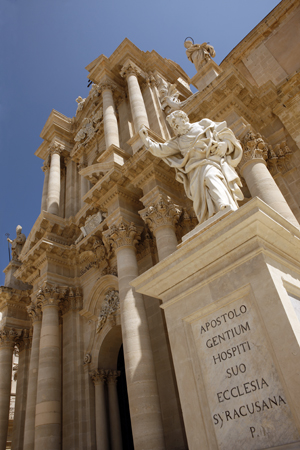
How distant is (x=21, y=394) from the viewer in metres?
15.8

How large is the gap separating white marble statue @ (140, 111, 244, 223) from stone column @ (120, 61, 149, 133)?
7975mm

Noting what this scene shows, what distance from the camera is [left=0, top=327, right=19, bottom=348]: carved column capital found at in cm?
1636

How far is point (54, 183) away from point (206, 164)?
1482 cm

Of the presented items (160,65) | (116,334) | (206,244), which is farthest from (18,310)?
(206,244)

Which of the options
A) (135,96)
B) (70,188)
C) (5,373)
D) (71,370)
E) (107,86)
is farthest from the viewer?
(70,188)

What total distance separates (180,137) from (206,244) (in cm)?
274

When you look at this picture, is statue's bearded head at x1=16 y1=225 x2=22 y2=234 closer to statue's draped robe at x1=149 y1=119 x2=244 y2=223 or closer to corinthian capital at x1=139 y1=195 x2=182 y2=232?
corinthian capital at x1=139 y1=195 x2=182 y2=232

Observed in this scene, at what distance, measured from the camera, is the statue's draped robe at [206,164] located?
5247mm

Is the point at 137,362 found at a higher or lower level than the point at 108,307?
lower

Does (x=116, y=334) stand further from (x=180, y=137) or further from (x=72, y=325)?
(x=180, y=137)

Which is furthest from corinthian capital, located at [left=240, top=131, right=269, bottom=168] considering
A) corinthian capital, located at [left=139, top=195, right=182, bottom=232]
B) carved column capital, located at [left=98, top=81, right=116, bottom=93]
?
carved column capital, located at [left=98, top=81, right=116, bottom=93]

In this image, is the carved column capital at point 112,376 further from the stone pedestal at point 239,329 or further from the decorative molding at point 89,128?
the decorative molding at point 89,128

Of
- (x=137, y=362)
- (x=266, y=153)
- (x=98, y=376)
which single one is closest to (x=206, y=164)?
(x=266, y=153)

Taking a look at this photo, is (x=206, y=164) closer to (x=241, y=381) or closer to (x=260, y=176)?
(x=241, y=381)
